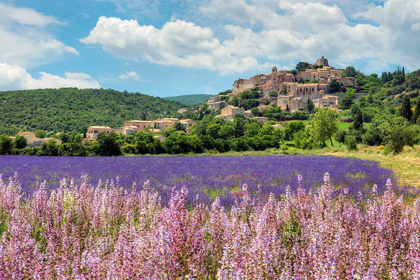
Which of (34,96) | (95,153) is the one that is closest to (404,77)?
(95,153)

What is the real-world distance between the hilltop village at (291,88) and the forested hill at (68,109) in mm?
47587

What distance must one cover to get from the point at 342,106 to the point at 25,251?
122228 millimetres

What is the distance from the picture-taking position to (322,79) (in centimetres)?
14262

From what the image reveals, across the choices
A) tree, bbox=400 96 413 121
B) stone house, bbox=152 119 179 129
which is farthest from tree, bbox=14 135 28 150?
stone house, bbox=152 119 179 129

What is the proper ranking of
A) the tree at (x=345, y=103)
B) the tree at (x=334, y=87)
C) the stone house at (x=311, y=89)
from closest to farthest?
the tree at (x=345, y=103) < the tree at (x=334, y=87) < the stone house at (x=311, y=89)

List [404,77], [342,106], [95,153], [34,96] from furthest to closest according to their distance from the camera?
[34,96]
[404,77]
[342,106]
[95,153]

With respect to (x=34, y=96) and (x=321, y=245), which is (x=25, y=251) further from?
(x=34, y=96)

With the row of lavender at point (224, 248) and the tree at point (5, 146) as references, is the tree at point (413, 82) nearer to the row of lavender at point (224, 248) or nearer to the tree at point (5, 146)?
the tree at point (5, 146)

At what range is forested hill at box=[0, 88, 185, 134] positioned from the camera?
11606cm

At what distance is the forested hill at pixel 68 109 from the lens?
116 meters

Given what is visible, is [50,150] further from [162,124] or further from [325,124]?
[162,124]

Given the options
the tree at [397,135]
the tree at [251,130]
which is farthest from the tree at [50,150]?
the tree at [251,130]

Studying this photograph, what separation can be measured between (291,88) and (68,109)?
10725 centimetres

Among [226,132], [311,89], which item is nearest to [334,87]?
[311,89]
